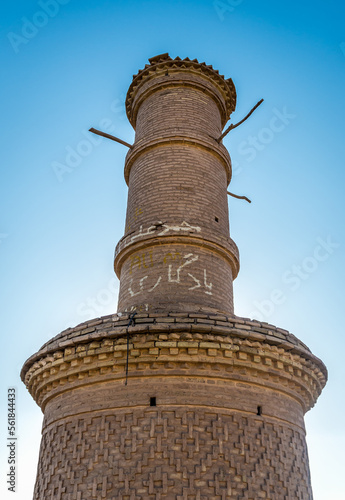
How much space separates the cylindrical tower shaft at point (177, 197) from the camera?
789 centimetres

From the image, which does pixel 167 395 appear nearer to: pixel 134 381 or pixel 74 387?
pixel 134 381

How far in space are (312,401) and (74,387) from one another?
363 cm

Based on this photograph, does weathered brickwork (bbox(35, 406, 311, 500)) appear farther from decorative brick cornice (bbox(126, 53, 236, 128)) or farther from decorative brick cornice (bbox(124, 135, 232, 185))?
decorative brick cornice (bbox(126, 53, 236, 128))

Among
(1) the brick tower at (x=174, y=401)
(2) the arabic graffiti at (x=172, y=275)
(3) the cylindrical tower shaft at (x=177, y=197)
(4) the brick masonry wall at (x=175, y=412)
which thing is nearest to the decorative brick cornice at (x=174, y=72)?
(3) the cylindrical tower shaft at (x=177, y=197)

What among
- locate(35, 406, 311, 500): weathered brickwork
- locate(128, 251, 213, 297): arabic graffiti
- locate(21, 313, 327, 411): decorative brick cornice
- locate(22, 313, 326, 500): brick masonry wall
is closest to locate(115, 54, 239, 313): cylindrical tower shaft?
locate(128, 251, 213, 297): arabic graffiti

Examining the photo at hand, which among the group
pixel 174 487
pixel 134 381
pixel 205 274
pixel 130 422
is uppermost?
pixel 205 274

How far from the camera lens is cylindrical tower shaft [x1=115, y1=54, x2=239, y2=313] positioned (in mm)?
7887

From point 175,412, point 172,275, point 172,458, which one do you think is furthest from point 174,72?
point 172,458

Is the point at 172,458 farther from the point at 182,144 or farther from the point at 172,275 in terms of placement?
the point at 182,144

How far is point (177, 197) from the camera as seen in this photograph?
28.5 feet

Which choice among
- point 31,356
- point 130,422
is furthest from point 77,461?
point 31,356

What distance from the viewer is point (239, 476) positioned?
567 centimetres

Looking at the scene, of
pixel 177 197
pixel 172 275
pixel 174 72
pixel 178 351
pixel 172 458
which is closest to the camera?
pixel 172 458

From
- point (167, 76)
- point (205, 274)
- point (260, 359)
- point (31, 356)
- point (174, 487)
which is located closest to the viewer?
point (174, 487)
